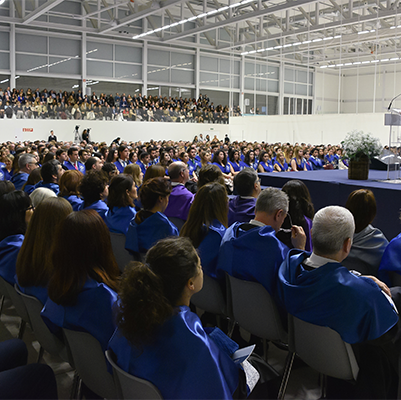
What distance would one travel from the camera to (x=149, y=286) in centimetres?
163

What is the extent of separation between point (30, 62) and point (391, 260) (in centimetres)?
2741

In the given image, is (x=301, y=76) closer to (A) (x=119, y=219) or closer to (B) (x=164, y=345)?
(A) (x=119, y=219)

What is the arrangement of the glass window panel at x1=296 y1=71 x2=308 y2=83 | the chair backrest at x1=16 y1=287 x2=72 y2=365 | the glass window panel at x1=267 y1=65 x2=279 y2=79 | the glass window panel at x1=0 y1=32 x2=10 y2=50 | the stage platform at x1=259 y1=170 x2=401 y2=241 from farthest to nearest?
the glass window panel at x1=296 y1=71 x2=308 y2=83 → the glass window panel at x1=267 y1=65 x2=279 y2=79 → the glass window panel at x1=0 y1=32 x2=10 y2=50 → the stage platform at x1=259 y1=170 x2=401 y2=241 → the chair backrest at x1=16 y1=287 x2=72 y2=365

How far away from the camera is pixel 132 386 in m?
1.69

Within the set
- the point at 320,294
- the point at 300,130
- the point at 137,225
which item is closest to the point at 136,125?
the point at 300,130

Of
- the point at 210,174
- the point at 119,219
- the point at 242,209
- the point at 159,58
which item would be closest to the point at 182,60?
the point at 159,58

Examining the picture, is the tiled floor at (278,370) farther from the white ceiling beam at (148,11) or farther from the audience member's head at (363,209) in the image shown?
the white ceiling beam at (148,11)

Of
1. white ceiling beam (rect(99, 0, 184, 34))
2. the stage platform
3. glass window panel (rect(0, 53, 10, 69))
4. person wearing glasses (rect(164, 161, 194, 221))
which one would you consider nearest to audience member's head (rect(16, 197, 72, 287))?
person wearing glasses (rect(164, 161, 194, 221))

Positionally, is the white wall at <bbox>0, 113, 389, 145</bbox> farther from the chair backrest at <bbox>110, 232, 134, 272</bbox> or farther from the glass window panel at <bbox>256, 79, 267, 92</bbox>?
the chair backrest at <bbox>110, 232, 134, 272</bbox>

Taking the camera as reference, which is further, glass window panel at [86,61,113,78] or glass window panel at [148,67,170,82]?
glass window panel at [148,67,170,82]

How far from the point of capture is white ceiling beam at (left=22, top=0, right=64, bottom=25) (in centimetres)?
2013

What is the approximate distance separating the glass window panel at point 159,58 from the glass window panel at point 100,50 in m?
3.04

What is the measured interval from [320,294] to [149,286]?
39.2 inches

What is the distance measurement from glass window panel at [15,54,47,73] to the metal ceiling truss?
180 centimetres
